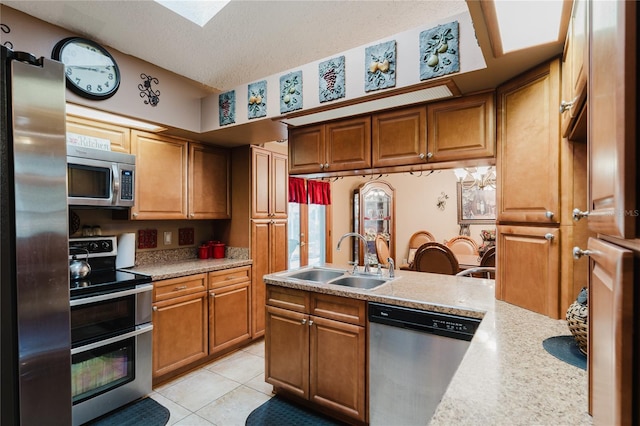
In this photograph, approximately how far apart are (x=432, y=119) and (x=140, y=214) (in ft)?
8.23

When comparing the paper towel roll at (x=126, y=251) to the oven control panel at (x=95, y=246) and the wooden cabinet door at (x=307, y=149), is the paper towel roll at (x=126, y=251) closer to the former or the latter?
the oven control panel at (x=95, y=246)

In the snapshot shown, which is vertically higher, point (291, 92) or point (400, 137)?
point (291, 92)

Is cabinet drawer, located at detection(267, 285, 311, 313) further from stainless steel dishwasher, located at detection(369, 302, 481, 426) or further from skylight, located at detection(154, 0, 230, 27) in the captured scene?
skylight, located at detection(154, 0, 230, 27)

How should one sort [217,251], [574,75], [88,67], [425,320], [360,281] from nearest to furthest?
[574,75] → [425,320] → [88,67] → [360,281] → [217,251]

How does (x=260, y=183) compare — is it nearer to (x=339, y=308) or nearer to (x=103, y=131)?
(x=103, y=131)

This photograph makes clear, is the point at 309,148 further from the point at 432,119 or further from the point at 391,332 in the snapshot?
the point at 391,332

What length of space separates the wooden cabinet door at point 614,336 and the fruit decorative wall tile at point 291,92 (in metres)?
2.20

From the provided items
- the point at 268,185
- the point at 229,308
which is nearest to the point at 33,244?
the point at 229,308

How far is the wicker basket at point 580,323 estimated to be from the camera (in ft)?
3.54

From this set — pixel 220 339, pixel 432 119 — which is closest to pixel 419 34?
pixel 432 119

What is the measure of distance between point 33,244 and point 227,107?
2.17 m

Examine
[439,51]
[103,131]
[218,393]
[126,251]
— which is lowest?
[218,393]

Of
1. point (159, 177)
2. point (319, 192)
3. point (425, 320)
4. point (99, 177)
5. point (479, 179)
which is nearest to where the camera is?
point (425, 320)

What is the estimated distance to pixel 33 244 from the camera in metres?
0.93
